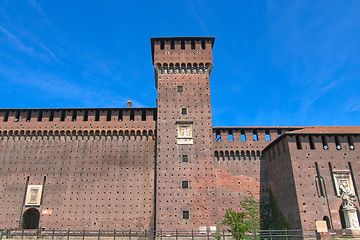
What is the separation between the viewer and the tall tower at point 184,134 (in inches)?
882

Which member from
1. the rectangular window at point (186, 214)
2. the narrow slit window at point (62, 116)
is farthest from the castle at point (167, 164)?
the narrow slit window at point (62, 116)

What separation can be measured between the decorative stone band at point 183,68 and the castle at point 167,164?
94 millimetres

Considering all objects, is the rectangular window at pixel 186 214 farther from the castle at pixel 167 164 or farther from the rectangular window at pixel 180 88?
the rectangular window at pixel 180 88

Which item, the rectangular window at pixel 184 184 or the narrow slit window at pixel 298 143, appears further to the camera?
the rectangular window at pixel 184 184

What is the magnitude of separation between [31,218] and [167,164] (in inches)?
534

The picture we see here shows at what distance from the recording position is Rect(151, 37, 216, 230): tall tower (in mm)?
22391

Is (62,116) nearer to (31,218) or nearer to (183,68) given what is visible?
(31,218)

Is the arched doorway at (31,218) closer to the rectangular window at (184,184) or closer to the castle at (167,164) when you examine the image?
the castle at (167,164)

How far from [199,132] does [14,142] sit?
1692 centimetres

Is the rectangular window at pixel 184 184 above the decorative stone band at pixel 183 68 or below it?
below

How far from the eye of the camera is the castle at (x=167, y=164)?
868 inches

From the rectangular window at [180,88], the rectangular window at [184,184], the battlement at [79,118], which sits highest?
the rectangular window at [180,88]

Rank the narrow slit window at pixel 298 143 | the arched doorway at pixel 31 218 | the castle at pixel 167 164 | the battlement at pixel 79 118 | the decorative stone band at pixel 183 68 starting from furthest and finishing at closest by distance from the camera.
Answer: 1. the decorative stone band at pixel 183 68
2. the battlement at pixel 79 118
3. the arched doorway at pixel 31 218
4. the narrow slit window at pixel 298 143
5. the castle at pixel 167 164

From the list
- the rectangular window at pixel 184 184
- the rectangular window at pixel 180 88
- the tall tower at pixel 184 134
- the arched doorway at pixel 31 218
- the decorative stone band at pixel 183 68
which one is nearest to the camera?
the tall tower at pixel 184 134
